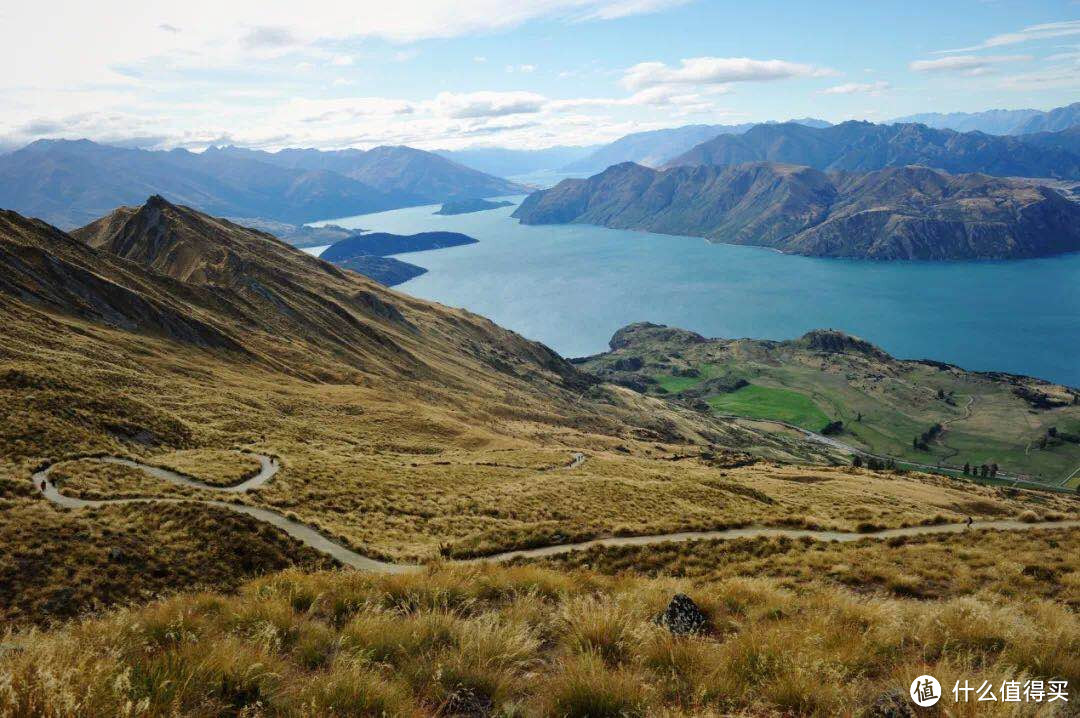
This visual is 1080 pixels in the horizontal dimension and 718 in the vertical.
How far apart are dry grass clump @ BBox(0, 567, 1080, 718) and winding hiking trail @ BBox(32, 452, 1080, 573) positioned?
9.10 metres

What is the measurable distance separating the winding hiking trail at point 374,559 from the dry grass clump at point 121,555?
1.13 m

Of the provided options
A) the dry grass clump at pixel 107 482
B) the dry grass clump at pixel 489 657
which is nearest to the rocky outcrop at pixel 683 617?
the dry grass clump at pixel 489 657

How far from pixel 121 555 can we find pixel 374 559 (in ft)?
A: 24.6

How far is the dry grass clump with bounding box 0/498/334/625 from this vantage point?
1491 cm

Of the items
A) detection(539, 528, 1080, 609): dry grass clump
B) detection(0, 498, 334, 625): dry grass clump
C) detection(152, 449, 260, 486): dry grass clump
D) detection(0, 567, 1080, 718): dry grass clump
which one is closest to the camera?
detection(0, 567, 1080, 718): dry grass clump

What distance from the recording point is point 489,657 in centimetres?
777

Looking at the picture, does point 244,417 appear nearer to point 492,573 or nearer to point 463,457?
point 463,457

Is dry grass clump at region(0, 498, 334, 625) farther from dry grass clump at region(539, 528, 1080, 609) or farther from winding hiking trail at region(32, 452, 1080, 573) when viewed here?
dry grass clump at region(539, 528, 1080, 609)

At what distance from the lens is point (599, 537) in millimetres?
24141

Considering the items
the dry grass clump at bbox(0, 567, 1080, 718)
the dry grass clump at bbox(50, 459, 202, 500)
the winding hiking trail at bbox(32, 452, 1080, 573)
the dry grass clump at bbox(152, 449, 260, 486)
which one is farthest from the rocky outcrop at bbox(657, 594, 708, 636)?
the dry grass clump at bbox(152, 449, 260, 486)

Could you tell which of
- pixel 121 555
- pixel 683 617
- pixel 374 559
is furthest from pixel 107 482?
pixel 683 617

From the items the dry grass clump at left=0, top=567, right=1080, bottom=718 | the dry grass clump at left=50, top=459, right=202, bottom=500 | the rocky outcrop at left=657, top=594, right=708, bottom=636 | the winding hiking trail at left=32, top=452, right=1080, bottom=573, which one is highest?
the dry grass clump at left=0, top=567, right=1080, bottom=718

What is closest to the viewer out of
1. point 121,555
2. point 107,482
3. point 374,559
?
point 121,555

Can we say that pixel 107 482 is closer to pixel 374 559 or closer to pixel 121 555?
pixel 121 555
